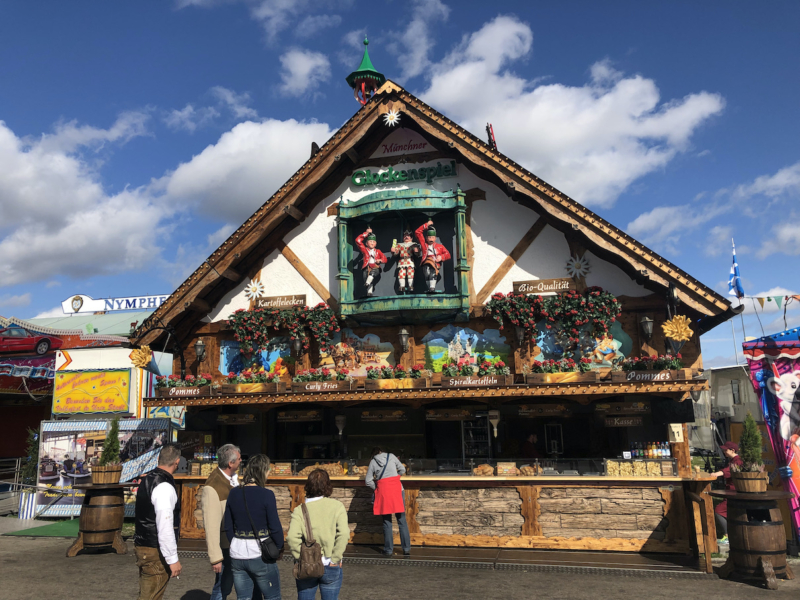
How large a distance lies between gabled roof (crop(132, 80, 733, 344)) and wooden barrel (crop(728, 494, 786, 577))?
398cm

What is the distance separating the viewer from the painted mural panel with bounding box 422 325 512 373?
12.7 meters

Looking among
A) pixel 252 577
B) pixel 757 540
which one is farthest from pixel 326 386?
pixel 757 540

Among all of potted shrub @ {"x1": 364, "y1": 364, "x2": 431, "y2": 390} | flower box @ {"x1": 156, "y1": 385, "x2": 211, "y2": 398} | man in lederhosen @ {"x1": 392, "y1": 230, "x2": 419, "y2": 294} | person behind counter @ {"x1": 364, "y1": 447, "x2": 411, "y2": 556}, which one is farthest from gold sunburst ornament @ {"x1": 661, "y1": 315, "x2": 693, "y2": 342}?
flower box @ {"x1": 156, "y1": 385, "x2": 211, "y2": 398}

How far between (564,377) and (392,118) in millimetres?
6911

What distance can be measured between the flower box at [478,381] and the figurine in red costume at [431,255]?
2.17 metres

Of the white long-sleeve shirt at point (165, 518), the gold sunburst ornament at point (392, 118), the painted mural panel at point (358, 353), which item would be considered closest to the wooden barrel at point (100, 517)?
the painted mural panel at point (358, 353)

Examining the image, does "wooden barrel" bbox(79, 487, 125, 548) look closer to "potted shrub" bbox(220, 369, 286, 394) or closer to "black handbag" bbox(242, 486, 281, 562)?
"potted shrub" bbox(220, 369, 286, 394)

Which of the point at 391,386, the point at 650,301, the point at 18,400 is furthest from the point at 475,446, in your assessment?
the point at 18,400

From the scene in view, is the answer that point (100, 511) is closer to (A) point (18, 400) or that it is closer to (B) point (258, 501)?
(B) point (258, 501)

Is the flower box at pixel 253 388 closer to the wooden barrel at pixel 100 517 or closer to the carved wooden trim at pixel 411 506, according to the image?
the wooden barrel at pixel 100 517

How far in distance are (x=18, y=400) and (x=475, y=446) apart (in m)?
25.7

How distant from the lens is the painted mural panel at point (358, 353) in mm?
13258

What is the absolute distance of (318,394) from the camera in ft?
39.9

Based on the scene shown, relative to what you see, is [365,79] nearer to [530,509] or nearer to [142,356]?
[142,356]
